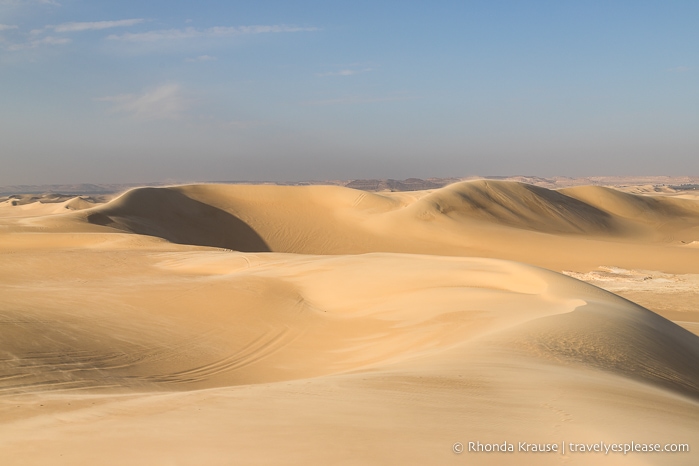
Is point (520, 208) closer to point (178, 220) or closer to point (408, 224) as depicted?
point (408, 224)

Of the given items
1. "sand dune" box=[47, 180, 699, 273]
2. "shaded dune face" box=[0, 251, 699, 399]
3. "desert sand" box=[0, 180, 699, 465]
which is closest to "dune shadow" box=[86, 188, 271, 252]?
"sand dune" box=[47, 180, 699, 273]

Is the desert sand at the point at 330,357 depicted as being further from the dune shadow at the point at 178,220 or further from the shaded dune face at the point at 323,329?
the dune shadow at the point at 178,220

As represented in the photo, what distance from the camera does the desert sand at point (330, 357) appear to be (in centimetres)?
376

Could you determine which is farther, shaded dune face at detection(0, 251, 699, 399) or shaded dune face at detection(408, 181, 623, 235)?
shaded dune face at detection(408, 181, 623, 235)

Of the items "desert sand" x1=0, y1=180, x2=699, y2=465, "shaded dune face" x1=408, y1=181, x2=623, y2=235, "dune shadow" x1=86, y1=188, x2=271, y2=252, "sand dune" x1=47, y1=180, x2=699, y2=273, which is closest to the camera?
"desert sand" x1=0, y1=180, x2=699, y2=465

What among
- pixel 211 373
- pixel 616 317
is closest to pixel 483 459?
pixel 211 373

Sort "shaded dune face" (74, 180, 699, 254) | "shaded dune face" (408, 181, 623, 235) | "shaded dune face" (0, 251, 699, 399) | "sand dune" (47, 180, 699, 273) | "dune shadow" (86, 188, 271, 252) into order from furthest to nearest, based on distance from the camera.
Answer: "shaded dune face" (408, 181, 623, 235)
"shaded dune face" (74, 180, 699, 254)
"dune shadow" (86, 188, 271, 252)
"sand dune" (47, 180, 699, 273)
"shaded dune face" (0, 251, 699, 399)

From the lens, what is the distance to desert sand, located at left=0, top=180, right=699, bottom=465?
3.76 m

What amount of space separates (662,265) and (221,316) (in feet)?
60.6

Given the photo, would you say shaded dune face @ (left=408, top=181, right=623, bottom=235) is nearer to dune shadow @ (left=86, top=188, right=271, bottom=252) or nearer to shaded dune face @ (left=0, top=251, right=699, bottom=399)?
dune shadow @ (left=86, top=188, right=271, bottom=252)

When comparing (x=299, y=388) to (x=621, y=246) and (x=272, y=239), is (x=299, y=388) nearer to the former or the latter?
(x=621, y=246)

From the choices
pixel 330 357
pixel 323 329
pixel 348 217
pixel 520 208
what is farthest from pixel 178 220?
pixel 330 357

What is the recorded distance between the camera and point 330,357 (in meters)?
8.94

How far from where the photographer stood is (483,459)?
11.3 ft
